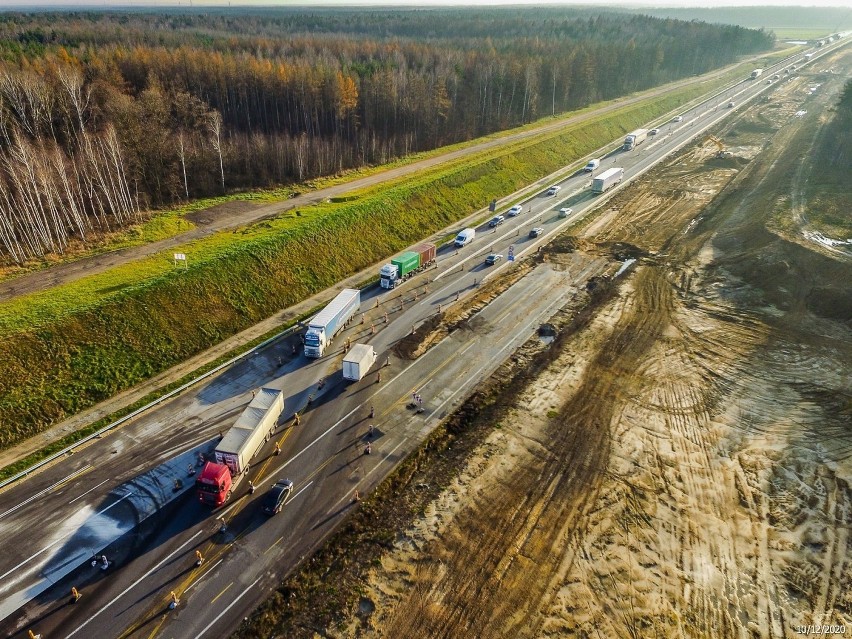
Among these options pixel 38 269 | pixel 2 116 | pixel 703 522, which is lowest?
pixel 703 522

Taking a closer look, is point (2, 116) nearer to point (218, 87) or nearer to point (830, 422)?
point (218, 87)

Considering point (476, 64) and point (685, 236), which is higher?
point (476, 64)

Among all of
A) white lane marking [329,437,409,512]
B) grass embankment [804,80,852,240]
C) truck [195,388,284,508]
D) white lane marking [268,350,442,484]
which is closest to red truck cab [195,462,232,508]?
truck [195,388,284,508]

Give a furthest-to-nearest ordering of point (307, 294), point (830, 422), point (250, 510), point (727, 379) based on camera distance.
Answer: point (307, 294), point (727, 379), point (830, 422), point (250, 510)

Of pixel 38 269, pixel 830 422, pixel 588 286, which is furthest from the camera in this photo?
pixel 588 286

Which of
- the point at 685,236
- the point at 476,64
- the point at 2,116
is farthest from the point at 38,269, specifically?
the point at 476,64

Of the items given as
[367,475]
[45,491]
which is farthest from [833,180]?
[45,491]

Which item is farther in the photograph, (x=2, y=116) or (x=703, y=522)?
(x=2, y=116)

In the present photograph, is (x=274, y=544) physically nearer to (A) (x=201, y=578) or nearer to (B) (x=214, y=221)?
(A) (x=201, y=578)
